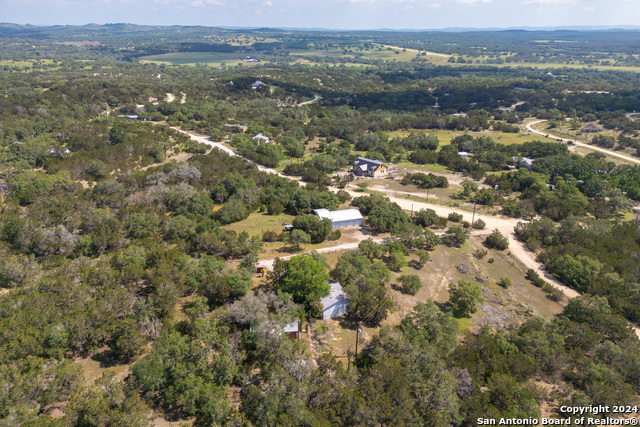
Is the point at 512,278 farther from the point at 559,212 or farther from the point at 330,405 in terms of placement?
the point at 330,405

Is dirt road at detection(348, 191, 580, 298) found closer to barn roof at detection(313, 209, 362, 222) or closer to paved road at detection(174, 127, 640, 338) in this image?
paved road at detection(174, 127, 640, 338)

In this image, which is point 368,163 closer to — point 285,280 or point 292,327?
point 285,280

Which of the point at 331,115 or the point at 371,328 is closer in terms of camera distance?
the point at 371,328

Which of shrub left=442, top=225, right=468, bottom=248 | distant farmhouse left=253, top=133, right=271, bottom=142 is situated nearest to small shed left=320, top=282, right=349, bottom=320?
shrub left=442, top=225, right=468, bottom=248

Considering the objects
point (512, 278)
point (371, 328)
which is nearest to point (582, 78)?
point (512, 278)

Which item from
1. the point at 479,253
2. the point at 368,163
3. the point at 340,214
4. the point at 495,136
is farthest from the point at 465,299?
the point at 495,136

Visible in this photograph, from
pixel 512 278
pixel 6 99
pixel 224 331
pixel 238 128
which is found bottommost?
pixel 512 278

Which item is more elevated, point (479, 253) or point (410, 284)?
point (410, 284)

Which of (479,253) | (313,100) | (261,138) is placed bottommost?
(479,253)
